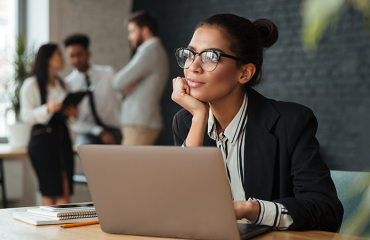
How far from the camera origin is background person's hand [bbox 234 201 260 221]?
946 millimetres

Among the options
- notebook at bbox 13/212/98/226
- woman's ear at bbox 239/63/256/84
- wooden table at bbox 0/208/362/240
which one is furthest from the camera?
woman's ear at bbox 239/63/256/84

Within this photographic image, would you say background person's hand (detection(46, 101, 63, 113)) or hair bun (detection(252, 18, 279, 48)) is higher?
hair bun (detection(252, 18, 279, 48))

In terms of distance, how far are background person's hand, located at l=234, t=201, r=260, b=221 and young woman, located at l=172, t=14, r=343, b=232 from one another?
194 mm

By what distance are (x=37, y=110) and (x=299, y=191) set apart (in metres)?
2.72

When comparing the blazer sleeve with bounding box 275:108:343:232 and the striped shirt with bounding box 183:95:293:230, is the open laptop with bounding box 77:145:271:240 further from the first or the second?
the striped shirt with bounding box 183:95:293:230

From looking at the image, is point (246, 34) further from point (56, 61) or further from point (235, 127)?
point (56, 61)

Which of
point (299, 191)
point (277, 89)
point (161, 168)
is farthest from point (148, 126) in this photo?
point (161, 168)

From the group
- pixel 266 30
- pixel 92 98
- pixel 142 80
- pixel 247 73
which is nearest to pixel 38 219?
pixel 247 73

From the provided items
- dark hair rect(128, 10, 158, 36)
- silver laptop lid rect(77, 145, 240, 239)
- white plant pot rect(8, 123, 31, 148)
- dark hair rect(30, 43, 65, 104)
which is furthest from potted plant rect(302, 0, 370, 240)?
white plant pot rect(8, 123, 31, 148)

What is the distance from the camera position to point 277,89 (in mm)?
4211

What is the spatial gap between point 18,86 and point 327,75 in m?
3.15

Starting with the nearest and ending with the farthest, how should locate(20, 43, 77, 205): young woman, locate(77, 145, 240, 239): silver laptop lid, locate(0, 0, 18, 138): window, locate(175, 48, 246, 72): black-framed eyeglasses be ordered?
locate(77, 145, 240, 239): silver laptop lid → locate(175, 48, 246, 72): black-framed eyeglasses → locate(20, 43, 77, 205): young woman → locate(0, 0, 18, 138): window

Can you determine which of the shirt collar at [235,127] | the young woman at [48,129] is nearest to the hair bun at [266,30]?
the shirt collar at [235,127]

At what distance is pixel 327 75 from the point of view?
12.6ft
